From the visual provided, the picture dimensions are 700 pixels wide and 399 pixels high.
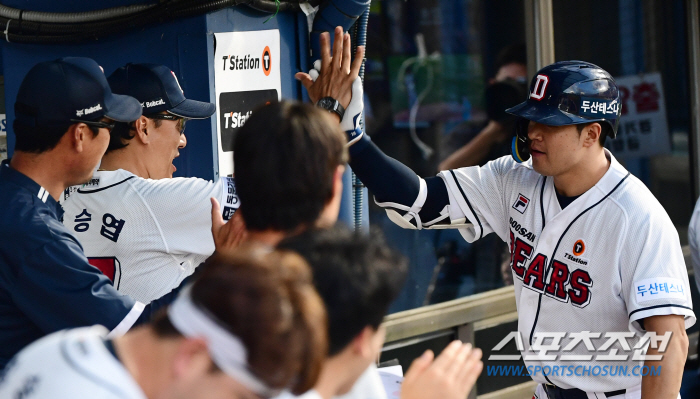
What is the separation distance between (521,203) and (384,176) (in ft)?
1.83

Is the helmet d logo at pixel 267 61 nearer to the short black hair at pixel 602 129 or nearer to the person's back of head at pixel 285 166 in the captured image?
the short black hair at pixel 602 129

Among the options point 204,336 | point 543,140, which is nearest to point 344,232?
point 204,336

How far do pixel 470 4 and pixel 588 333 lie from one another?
10.6 ft

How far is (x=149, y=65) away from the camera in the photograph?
2.94 metres

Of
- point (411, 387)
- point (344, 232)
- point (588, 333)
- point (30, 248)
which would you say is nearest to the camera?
point (344, 232)

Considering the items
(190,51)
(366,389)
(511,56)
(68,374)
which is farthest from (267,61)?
(511,56)

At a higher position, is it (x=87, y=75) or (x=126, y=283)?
(x=87, y=75)

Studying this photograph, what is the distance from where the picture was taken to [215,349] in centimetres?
121

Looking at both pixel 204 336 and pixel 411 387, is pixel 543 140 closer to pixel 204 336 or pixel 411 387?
pixel 411 387

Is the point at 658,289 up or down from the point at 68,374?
down

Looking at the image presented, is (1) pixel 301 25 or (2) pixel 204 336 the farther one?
(1) pixel 301 25

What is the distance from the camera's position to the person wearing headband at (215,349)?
121 centimetres

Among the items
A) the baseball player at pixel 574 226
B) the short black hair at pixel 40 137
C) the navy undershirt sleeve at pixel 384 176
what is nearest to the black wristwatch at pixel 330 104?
the baseball player at pixel 574 226

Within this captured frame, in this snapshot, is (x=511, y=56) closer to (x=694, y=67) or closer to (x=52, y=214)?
(x=694, y=67)
